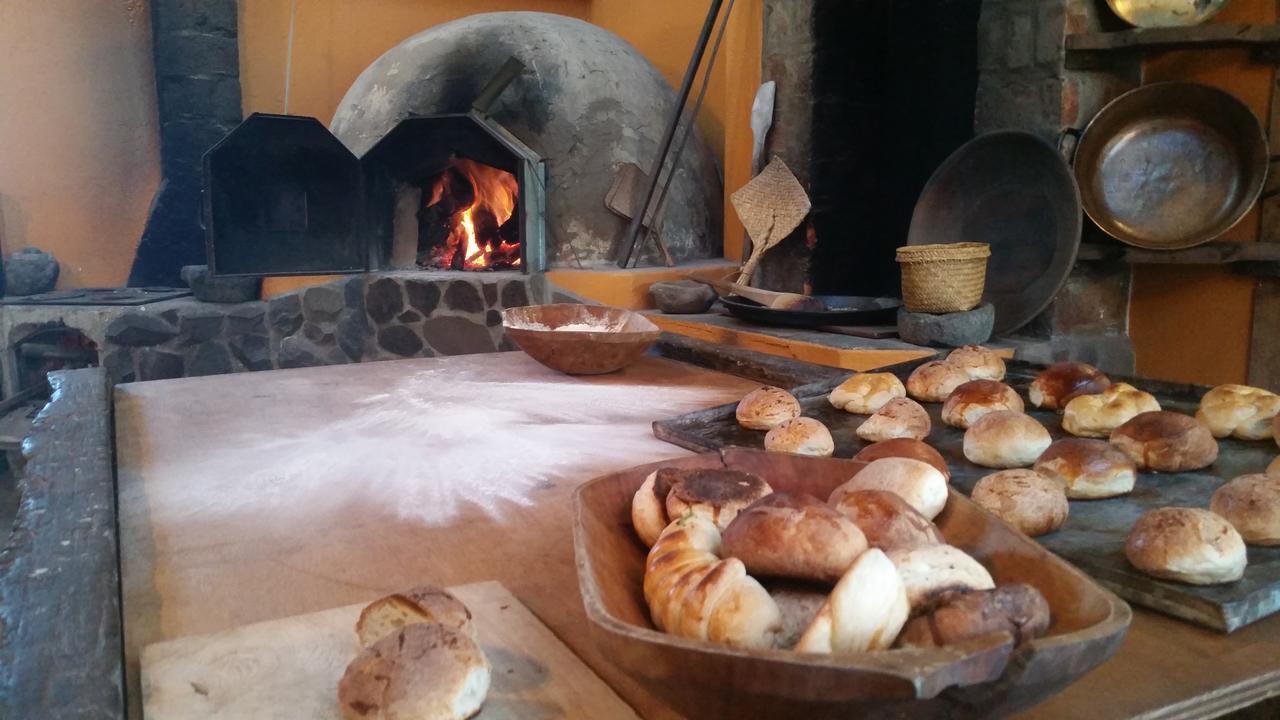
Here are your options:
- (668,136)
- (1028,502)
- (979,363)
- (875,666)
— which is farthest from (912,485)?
(668,136)

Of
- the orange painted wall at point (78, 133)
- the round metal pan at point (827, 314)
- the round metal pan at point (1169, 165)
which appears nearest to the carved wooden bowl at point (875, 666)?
the round metal pan at point (827, 314)

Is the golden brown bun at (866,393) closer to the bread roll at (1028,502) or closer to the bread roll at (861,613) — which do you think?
the bread roll at (1028,502)

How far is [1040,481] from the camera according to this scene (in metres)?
0.96

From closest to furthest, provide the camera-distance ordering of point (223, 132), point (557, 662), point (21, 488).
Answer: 1. point (557, 662)
2. point (21, 488)
3. point (223, 132)

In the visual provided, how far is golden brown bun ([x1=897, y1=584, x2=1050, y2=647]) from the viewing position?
52 centimetres

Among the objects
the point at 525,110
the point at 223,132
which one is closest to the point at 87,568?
the point at 525,110

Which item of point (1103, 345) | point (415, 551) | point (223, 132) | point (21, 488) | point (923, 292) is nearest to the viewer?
point (415, 551)

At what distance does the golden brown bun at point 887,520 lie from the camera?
2.17 feet

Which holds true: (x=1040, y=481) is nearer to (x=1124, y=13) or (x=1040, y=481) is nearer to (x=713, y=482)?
(x=713, y=482)

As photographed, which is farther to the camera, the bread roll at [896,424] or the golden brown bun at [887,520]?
the bread roll at [896,424]

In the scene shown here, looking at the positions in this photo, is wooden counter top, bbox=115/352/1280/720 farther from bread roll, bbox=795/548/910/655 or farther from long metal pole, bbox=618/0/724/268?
long metal pole, bbox=618/0/724/268

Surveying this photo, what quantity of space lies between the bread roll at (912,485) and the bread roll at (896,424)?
0.53m

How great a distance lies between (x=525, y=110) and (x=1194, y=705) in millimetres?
4376

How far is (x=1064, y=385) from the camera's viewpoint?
57.7 inches
